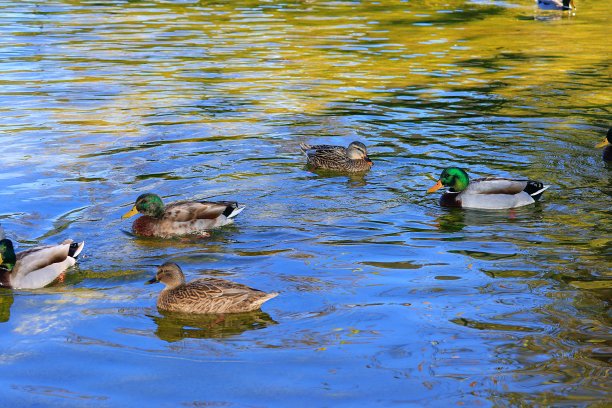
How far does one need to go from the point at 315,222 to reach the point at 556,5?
2393 cm

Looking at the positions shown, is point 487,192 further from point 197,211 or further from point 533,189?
point 197,211

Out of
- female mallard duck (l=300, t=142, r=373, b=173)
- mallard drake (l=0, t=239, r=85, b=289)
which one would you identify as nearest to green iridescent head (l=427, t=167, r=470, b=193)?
female mallard duck (l=300, t=142, r=373, b=173)

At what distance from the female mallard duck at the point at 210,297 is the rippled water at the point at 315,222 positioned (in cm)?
14

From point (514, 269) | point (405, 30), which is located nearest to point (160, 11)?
point (405, 30)

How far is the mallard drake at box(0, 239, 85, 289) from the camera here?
10453mm

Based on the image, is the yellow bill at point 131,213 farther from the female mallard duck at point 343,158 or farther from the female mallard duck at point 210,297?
the female mallard duck at point 343,158

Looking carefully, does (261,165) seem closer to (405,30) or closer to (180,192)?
(180,192)

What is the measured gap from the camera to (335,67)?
76.7ft

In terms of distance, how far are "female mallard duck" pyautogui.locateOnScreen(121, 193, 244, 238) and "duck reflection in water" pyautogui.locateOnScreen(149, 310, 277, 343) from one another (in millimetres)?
2657

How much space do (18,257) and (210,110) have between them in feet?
28.4

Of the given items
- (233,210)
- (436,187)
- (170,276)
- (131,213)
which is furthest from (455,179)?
(170,276)

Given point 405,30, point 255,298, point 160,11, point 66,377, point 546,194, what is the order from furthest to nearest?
point 160,11 → point 405,30 → point 546,194 → point 255,298 → point 66,377

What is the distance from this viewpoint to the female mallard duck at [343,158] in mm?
14656

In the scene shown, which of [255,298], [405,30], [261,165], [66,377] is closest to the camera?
[66,377]
